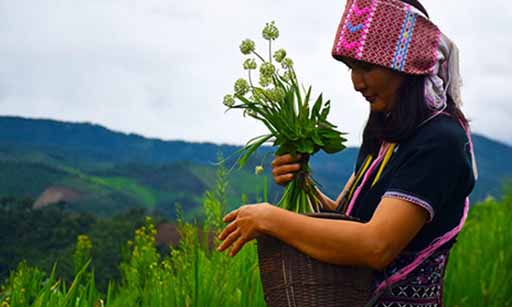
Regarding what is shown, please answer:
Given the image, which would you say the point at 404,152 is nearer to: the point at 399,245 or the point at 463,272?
the point at 399,245

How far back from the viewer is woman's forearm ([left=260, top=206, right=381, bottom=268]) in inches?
85.0

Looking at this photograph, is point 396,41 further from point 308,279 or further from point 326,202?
point 308,279

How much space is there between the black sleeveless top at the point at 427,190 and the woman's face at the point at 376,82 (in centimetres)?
15

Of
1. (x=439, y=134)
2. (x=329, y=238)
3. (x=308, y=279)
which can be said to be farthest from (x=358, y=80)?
(x=308, y=279)

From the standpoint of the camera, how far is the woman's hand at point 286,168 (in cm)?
244

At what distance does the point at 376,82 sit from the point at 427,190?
40 cm

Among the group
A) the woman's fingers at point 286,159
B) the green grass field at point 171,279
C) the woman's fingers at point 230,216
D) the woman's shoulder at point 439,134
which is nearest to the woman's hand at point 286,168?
the woman's fingers at point 286,159

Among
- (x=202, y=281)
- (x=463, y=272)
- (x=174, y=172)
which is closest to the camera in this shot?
(x=202, y=281)

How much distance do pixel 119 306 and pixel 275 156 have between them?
131 centimetres

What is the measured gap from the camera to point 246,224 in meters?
2.24

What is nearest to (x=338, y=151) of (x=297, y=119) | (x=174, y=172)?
(x=297, y=119)

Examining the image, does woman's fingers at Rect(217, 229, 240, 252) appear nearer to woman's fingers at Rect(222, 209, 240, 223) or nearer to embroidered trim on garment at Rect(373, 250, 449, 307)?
woman's fingers at Rect(222, 209, 240, 223)

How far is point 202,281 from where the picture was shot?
11.0 feet

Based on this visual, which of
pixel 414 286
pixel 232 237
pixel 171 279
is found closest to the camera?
pixel 232 237
